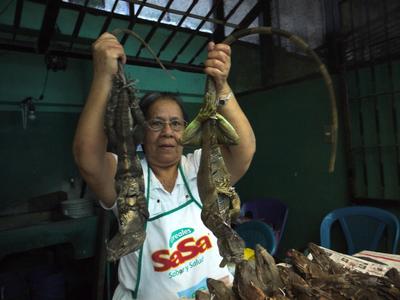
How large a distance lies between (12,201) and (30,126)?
892 mm

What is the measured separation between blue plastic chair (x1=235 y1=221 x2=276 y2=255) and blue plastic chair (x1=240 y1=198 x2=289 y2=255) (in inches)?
28.5

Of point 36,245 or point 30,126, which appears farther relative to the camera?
point 30,126

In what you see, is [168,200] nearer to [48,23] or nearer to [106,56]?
[106,56]

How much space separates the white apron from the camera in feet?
4.31

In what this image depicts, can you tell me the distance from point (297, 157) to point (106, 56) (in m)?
2.81

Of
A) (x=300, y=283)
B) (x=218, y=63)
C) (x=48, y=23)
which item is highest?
(x=48, y=23)

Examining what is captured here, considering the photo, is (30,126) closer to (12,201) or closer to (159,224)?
(12,201)

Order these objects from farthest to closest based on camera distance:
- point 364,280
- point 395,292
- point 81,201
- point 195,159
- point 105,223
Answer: point 81,201, point 105,223, point 195,159, point 364,280, point 395,292

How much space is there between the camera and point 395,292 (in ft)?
3.78

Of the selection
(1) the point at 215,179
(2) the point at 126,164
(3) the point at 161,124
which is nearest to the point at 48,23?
(3) the point at 161,124

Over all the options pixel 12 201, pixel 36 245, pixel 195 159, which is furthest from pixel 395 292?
pixel 12 201

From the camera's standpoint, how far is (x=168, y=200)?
1.45 meters

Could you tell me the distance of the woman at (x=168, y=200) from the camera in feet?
4.06

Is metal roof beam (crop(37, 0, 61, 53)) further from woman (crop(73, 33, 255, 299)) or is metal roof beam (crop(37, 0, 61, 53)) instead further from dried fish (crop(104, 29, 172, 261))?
dried fish (crop(104, 29, 172, 261))
